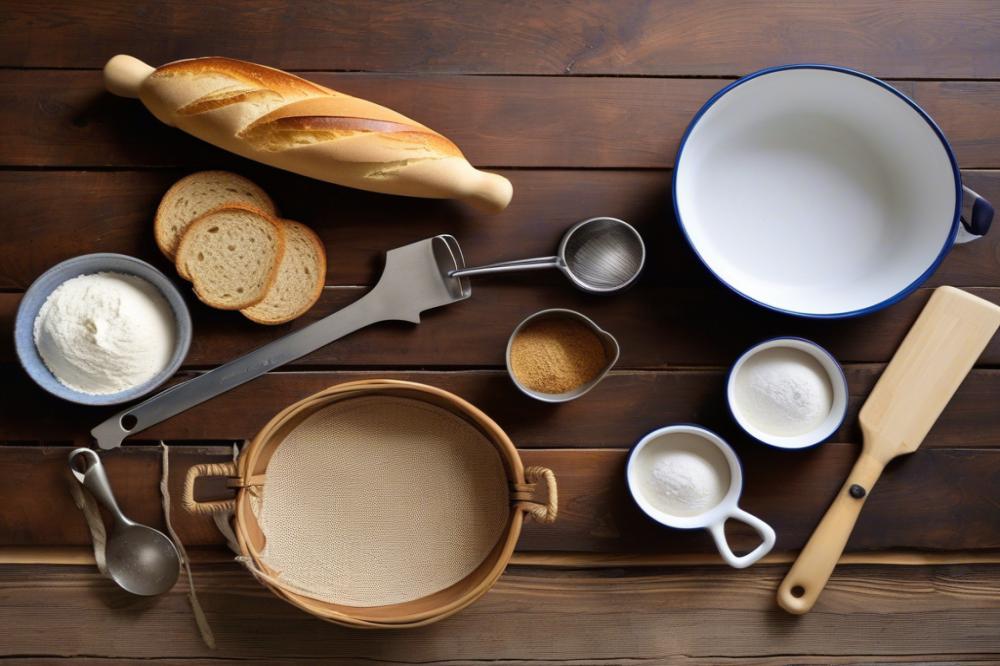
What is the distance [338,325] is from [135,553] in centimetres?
36

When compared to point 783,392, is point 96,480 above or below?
below

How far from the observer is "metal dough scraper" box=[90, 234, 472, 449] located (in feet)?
2.80

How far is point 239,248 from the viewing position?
833 millimetres

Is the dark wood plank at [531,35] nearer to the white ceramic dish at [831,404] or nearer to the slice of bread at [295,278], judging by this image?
the slice of bread at [295,278]

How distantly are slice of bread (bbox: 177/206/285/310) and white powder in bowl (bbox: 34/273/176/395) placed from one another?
0.18 ft

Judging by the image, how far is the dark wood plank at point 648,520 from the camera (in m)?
0.87

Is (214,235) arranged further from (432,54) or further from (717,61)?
(717,61)

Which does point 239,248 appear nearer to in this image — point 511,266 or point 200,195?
point 200,195

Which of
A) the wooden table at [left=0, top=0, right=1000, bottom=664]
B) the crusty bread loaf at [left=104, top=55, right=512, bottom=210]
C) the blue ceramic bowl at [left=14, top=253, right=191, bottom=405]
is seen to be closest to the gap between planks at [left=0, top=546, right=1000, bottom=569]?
the wooden table at [left=0, top=0, right=1000, bottom=664]

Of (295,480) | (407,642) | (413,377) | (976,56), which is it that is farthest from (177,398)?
(976,56)

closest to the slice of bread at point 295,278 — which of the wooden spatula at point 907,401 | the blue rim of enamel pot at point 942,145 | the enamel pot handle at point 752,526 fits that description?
the blue rim of enamel pot at point 942,145

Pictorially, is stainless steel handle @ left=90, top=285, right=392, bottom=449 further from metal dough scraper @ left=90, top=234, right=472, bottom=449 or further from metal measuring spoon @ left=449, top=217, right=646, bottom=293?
metal measuring spoon @ left=449, top=217, right=646, bottom=293

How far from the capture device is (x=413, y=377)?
0.88 meters

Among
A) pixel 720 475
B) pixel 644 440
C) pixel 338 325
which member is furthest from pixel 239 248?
pixel 720 475
